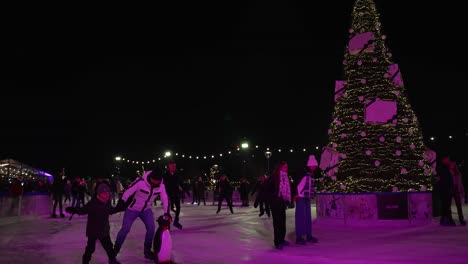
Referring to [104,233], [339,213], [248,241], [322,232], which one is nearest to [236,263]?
[104,233]

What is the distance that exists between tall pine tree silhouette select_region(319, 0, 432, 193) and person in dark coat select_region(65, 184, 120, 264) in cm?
1000

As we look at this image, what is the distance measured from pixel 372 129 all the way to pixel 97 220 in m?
10.6

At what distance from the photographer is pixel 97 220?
626 centimetres

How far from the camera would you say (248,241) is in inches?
359

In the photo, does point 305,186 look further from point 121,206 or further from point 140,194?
point 121,206

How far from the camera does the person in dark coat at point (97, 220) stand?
245 inches

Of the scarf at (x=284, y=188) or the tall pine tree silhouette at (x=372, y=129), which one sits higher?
the tall pine tree silhouette at (x=372, y=129)

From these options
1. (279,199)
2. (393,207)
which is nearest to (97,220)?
(279,199)

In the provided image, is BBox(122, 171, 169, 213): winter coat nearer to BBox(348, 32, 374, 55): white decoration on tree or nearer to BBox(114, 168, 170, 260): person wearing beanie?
BBox(114, 168, 170, 260): person wearing beanie

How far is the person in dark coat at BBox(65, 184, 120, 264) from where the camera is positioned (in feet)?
20.4

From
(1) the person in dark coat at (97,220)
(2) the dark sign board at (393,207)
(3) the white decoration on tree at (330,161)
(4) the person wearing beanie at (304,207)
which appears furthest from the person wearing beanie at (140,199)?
(3) the white decoration on tree at (330,161)

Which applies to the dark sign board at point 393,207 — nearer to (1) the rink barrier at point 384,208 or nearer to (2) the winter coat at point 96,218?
(1) the rink barrier at point 384,208

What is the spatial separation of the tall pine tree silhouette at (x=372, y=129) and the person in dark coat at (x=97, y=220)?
1000 cm

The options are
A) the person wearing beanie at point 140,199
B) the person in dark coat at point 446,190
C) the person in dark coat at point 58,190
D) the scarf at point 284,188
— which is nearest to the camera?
the person wearing beanie at point 140,199
